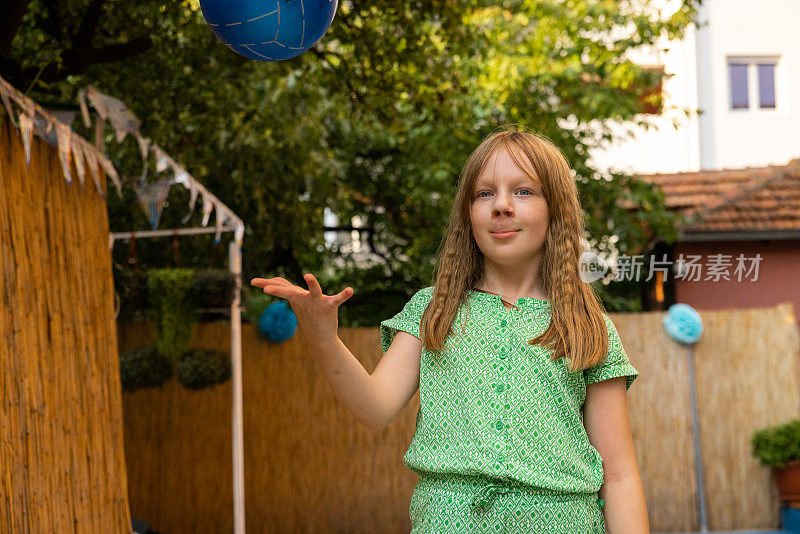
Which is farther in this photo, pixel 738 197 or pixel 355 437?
pixel 738 197

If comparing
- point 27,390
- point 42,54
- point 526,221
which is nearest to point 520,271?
point 526,221

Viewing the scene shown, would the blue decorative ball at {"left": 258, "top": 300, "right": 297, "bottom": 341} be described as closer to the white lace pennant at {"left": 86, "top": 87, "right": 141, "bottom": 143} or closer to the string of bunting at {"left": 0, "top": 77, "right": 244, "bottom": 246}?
the string of bunting at {"left": 0, "top": 77, "right": 244, "bottom": 246}

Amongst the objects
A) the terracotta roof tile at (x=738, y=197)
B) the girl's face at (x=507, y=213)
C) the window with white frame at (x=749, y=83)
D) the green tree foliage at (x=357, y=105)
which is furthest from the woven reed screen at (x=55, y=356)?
the window with white frame at (x=749, y=83)

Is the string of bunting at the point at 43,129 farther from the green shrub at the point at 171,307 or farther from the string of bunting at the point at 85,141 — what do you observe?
the green shrub at the point at 171,307

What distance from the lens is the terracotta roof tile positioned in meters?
10.5

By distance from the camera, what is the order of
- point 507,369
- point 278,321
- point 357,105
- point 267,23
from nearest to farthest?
1. point 507,369
2. point 267,23
3. point 278,321
4. point 357,105

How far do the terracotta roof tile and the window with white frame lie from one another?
9.58 ft

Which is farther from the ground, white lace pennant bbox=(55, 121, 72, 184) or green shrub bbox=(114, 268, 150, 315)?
white lace pennant bbox=(55, 121, 72, 184)

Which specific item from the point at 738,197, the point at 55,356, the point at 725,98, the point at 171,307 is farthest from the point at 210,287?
the point at 725,98

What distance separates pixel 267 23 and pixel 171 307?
2967mm

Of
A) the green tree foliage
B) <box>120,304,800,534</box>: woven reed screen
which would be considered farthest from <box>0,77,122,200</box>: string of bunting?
<box>120,304,800,534</box>: woven reed screen

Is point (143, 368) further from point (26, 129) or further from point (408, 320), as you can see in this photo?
point (408, 320)

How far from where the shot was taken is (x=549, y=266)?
181cm

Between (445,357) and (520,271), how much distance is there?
252mm
